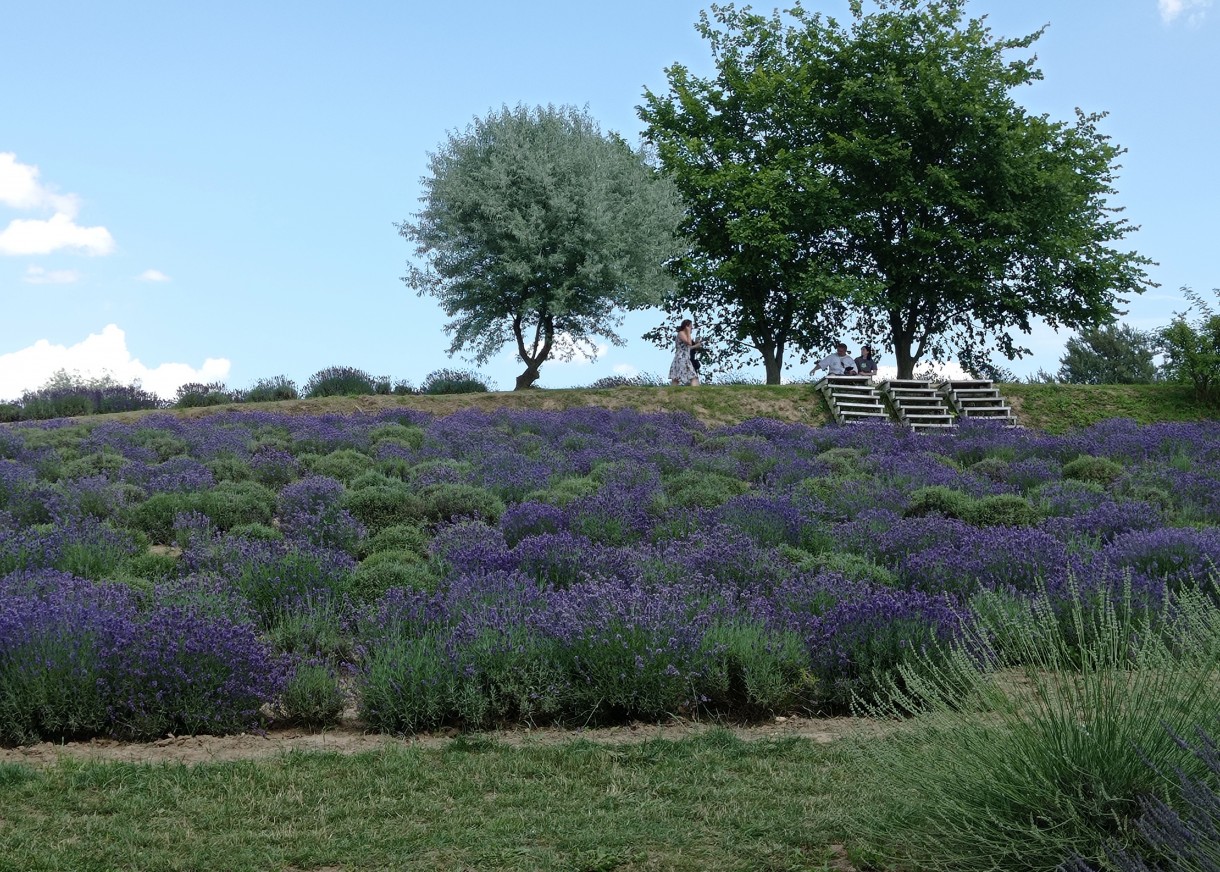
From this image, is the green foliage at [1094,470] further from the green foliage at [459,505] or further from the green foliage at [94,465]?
the green foliage at [94,465]

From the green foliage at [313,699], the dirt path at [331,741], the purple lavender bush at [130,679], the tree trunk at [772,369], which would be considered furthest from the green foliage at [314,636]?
the tree trunk at [772,369]

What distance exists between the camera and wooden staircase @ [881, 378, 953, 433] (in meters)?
23.6

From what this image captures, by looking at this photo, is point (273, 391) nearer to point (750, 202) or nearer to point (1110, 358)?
point (750, 202)

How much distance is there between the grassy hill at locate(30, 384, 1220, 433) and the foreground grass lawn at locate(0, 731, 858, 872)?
51.1 ft

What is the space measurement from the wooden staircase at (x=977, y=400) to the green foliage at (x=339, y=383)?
40.8 feet

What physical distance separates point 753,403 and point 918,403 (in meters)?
3.97

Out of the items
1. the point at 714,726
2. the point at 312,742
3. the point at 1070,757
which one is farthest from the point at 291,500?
the point at 1070,757

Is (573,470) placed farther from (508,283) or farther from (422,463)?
(508,283)

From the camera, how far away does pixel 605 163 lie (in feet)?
101

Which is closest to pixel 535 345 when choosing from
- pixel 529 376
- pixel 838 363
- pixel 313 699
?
pixel 529 376

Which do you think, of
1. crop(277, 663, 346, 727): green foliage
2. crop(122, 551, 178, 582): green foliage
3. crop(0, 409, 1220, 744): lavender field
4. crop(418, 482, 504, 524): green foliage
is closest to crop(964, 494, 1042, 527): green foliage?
crop(0, 409, 1220, 744): lavender field

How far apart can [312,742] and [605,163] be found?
2570cm

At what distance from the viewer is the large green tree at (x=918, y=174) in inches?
1334

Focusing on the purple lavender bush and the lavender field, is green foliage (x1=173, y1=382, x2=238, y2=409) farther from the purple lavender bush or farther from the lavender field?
the purple lavender bush
